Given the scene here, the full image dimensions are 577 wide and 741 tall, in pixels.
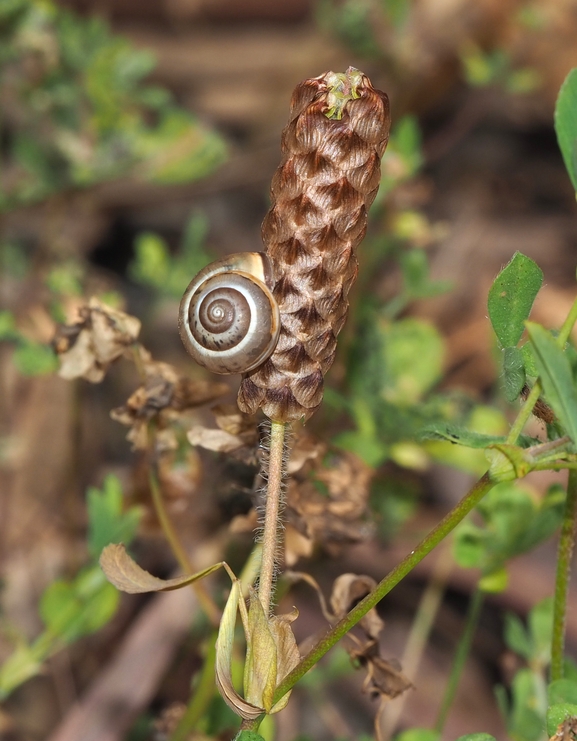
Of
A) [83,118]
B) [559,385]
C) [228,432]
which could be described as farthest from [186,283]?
[559,385]

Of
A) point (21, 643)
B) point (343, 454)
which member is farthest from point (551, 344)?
point (21, 643)

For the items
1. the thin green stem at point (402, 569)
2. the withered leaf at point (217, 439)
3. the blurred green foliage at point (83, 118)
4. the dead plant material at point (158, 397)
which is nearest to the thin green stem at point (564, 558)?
the thin green stem at point (402, 569)

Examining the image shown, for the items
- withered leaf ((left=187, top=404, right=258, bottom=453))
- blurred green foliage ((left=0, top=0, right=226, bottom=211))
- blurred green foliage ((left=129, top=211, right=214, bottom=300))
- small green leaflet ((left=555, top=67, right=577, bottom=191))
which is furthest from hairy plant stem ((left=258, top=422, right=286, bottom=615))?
blurred green foliage ((left=0, top=0, right=226, bottom=211))

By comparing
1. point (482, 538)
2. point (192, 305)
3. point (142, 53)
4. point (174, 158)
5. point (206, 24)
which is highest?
point (206, 24)

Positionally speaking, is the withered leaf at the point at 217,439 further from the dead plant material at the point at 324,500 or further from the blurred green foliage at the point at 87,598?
the blurred green foliage at the point at 87,598

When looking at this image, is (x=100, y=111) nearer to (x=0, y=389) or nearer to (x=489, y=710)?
(x=0, y=389)

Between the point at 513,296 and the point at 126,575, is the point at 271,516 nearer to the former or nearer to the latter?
the point at 126,575
